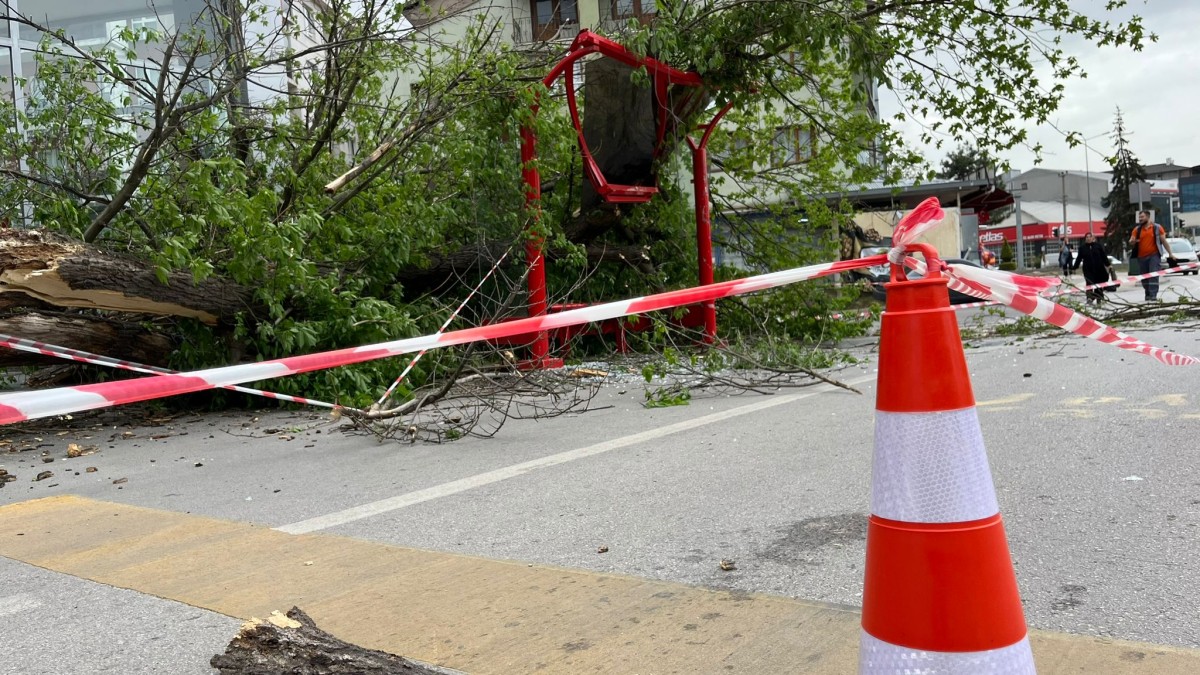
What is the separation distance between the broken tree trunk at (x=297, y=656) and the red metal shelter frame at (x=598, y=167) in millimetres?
6954

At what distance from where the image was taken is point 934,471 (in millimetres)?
2076

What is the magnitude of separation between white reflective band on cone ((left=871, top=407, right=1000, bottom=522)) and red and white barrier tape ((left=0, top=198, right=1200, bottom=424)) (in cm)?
46

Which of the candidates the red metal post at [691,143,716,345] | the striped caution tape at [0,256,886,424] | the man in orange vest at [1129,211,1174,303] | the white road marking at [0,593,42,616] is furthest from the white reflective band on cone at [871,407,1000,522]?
the man in orange vest at [1129,211,1174,303]

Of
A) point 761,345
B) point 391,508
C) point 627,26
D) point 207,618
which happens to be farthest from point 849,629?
point 627,26

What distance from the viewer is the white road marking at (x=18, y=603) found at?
357 centimetres

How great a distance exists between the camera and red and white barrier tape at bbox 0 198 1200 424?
6.99 feet

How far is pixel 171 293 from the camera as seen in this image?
8.50 m

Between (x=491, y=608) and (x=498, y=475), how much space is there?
2.42 meters

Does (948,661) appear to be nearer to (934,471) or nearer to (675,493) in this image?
(934,471)

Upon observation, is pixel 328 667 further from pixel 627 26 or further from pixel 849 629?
pixel 627 26

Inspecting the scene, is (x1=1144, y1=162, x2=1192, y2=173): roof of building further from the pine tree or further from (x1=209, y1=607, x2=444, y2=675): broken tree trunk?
(x1=209, y1=607, x2=444, y2=675): broken tree trunk

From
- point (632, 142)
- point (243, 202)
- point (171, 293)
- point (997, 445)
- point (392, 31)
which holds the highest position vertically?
point (392, 31)

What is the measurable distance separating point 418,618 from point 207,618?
0.77 metres

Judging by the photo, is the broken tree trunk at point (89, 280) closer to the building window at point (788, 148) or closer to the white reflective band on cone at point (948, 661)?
the white reflective band on cone at point (948, 661)
